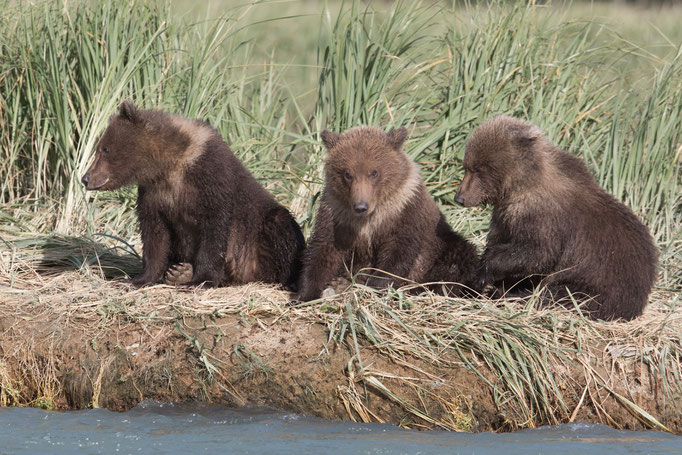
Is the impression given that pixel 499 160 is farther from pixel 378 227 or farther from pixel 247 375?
pixel 247 375

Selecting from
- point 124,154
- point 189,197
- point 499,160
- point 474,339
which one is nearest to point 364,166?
point 499,160

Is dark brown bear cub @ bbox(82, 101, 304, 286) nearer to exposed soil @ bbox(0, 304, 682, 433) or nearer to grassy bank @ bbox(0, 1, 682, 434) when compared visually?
grassy bank @ bbox(0, 1, 682, 434)

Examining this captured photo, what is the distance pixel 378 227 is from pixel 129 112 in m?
1.77

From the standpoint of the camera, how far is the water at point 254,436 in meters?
4.21

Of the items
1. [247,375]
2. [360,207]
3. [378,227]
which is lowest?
[247,375]

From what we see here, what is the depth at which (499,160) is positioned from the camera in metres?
5.45

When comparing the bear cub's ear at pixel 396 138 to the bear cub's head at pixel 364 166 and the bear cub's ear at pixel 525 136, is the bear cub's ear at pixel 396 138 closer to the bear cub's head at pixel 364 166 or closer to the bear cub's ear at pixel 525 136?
the bear cub's head at pixel 364 166

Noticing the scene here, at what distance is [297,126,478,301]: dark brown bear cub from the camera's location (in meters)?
5.63

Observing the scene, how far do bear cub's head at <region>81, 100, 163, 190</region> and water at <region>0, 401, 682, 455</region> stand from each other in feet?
5.36

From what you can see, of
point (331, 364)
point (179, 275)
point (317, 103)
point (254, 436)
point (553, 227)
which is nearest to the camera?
point (254, 436)

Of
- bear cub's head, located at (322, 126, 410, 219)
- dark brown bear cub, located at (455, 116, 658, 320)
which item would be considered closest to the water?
dark brown bear cub, located at (455, 116, 658, 320)

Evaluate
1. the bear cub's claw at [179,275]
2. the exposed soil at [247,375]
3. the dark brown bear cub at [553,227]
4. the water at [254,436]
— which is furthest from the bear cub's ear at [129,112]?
the dark brown bear cub at [553,227]

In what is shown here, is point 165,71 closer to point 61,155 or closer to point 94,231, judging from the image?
point 61,155

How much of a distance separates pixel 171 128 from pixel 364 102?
7.68 feet
